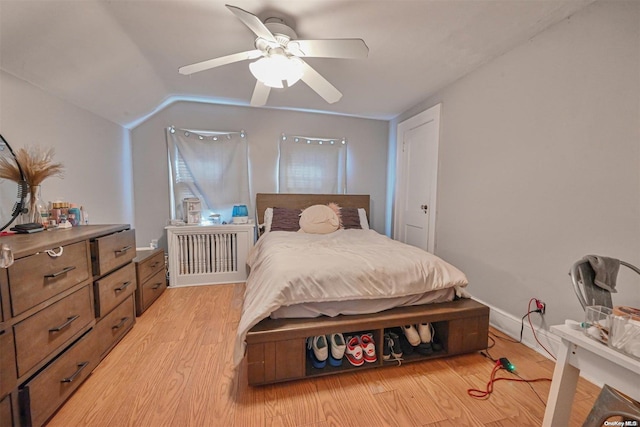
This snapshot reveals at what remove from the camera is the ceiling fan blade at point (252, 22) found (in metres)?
1.20

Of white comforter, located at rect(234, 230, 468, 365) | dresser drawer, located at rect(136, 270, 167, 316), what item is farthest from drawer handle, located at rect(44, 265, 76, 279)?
dresser drawer, located at rect(136, 270, 167, 316)

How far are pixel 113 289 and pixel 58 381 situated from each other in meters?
0.58

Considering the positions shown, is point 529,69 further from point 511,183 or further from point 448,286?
point 448,286

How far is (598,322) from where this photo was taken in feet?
2.82

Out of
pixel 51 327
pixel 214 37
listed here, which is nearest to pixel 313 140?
pixel 214 37

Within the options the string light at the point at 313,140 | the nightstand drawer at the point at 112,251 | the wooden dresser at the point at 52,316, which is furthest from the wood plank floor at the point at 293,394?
the string light at the point at 313,140

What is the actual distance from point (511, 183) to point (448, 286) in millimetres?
981

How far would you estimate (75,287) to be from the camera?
1341 mm

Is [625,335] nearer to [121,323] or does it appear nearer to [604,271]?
[604,271]

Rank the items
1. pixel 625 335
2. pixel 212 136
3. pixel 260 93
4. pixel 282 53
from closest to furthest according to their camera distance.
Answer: pixel 625 335 → pixel 282 53 → pixel 260 93 → pixel 212 136

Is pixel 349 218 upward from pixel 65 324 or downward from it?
upward

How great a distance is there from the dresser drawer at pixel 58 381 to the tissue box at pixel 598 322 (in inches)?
85.4

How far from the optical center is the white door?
277 centimetres

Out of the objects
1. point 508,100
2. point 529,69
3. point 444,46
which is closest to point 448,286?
point 508,100
